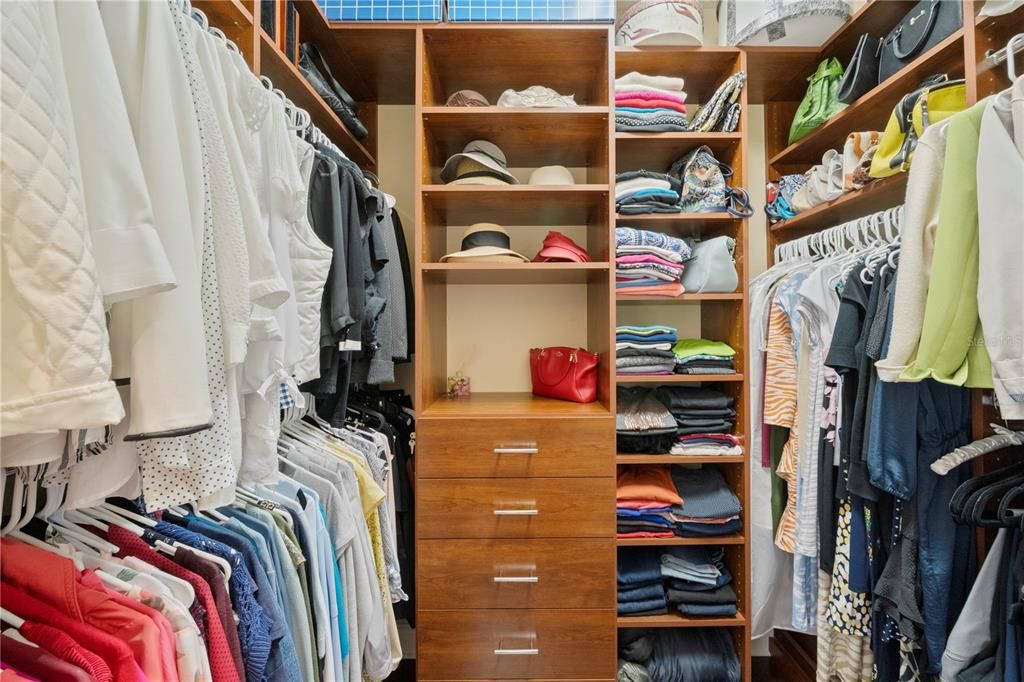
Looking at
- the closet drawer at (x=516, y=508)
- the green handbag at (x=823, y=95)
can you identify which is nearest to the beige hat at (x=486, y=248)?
the closet drawer at (x=516, y=508)

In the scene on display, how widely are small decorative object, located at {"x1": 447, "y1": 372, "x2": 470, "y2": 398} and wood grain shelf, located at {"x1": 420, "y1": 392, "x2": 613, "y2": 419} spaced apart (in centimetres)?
6

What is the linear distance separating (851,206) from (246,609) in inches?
73.4

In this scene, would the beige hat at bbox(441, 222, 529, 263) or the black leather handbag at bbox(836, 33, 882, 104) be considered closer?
the black leather handbag at bbox(836, 33, 882, 104)

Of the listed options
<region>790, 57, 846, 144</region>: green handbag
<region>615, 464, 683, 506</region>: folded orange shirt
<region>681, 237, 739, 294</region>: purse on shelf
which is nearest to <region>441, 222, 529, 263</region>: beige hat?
<region>681, 237, 739, 294</region>: purse on shelf

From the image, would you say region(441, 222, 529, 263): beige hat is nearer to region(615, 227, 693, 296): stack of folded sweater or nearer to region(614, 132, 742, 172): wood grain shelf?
region(615, 227, 693, 296): stack of folded sweater

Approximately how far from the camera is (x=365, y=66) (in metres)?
1.82

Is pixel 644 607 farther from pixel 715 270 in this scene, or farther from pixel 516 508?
pixel 715 270

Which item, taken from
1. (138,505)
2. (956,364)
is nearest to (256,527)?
(138,505)

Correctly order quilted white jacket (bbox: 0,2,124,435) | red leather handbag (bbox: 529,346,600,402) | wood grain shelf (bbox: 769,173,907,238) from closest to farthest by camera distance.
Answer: quilted white jacket (bbox: 0,2,124,435)
wood grain shelf (bbox: 769,173,907,238)
red leather handbag (bbox: 529,346,600,402)

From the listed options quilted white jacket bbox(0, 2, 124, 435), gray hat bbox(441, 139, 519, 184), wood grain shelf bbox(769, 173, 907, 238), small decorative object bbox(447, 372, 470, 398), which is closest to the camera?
quilted white jacket bbox(0, 2, 124, 435)

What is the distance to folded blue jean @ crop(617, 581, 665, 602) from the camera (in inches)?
67.1

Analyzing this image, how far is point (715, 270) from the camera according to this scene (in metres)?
1.71

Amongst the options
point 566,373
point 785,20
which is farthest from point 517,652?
point 785,20

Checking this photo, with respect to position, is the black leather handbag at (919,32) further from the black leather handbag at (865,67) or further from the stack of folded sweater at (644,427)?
the stack of folded sweater at (644,427)
